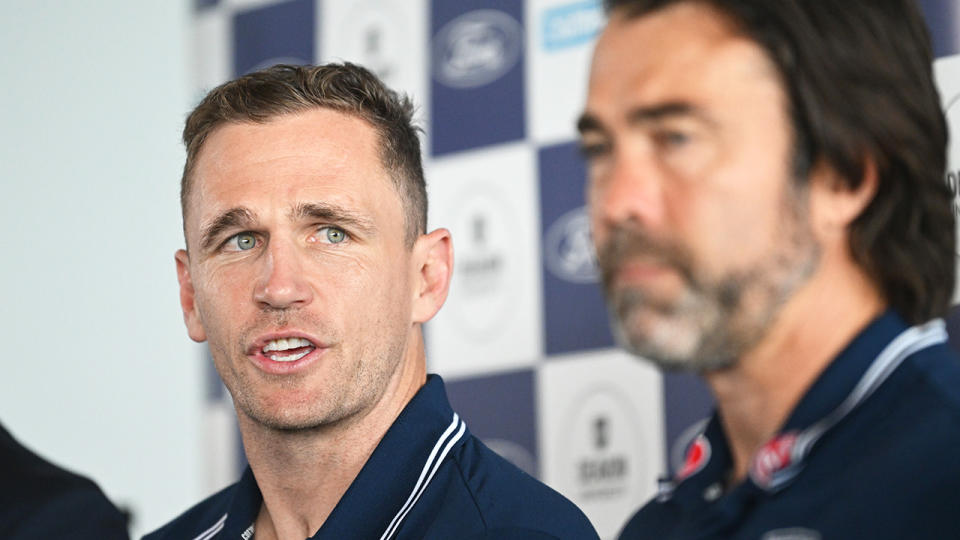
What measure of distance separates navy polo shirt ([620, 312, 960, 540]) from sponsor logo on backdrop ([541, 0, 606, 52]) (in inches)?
52.2

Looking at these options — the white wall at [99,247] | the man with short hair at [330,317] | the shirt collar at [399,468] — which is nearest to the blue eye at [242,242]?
the man with short hair at [330,317]

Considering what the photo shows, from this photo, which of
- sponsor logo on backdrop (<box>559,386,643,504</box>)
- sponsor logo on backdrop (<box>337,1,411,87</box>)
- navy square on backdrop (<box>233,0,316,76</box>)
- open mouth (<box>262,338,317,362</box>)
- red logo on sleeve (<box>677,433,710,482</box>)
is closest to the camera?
red logo on sleeve (<box>677,433,710,482</box>)

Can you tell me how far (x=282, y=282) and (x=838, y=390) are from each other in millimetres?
774

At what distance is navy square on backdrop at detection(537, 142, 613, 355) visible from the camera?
2289 millimetres

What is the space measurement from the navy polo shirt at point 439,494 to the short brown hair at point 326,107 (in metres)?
0.26

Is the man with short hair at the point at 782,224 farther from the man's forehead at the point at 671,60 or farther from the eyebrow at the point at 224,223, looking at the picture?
the eyebrow at the point at 224,223

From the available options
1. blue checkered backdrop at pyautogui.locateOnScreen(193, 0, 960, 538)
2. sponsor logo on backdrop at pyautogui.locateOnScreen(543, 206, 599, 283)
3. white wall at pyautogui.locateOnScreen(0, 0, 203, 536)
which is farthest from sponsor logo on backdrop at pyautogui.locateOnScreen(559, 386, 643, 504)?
white wall at pyautogui.locateOnScreen(0, 0, 203, 536)

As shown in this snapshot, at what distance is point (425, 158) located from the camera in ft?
8.41

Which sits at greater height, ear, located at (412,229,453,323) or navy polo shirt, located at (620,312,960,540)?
navy polo shirt, located at (620,312,960,540)

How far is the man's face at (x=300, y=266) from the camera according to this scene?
1640 millimetres

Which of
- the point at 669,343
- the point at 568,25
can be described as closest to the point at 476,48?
the point at 568,25

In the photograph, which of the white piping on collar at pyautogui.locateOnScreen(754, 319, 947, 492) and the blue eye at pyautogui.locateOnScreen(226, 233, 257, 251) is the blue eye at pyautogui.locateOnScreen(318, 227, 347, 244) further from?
the white piping on collar at pyautogui.locateOnScreen(754, 319, 947, 492)

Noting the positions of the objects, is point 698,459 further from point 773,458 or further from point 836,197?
point 836,197

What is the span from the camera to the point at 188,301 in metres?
1.87
